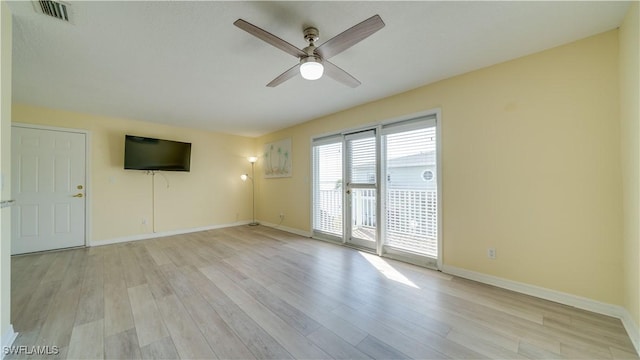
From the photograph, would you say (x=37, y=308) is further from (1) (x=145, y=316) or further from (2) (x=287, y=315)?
(2) (x=287, y=315)

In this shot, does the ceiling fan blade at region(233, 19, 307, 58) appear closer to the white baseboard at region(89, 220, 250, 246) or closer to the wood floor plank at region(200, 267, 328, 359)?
the wood floor plank at region(200, 267, 328, 359)

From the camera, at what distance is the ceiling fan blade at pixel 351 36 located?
4.89 ft

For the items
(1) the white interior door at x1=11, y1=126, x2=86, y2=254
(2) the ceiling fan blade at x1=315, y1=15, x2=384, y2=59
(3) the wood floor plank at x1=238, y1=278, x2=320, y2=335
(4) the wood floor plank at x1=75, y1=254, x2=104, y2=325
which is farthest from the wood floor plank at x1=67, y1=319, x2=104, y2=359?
(1) the white interior door at x1=11, y1=126, x2=86, y2=254

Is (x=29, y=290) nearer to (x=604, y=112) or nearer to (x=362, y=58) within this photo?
(x=362, y=58)

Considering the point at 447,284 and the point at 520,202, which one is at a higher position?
the point at 520,202

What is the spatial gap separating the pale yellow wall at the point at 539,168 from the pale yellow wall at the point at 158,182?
474 centimetres

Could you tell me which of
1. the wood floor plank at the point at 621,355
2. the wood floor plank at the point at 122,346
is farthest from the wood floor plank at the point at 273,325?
the wood floor plank at the point at 621,355

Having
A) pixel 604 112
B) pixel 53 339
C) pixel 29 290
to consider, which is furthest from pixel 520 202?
pixel 29 290

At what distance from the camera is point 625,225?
1803 mm

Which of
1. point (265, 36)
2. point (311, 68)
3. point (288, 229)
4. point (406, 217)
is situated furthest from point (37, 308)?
point (406, 217)

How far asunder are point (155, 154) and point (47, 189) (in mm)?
1593

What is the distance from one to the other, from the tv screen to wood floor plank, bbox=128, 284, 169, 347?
9.53 ft

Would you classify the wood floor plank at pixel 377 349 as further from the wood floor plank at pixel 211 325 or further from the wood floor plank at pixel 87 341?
the wood floor plank at pixel 87 341

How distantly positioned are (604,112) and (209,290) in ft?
13.2
